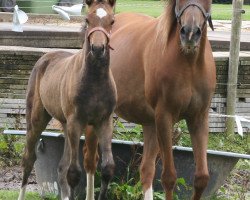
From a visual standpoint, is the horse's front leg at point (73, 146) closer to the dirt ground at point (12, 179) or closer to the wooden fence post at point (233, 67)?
the dirt ground at point (12, 179)

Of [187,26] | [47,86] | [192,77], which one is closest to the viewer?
[187,26]

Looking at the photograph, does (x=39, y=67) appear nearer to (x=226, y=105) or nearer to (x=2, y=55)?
(x=2, y=55)

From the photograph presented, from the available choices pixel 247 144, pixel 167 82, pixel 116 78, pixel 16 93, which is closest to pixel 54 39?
pixel 16 93

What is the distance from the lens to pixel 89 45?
22.2 ft

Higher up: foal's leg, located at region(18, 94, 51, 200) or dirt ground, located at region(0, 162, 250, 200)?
foal's leg, located at region(18, 94, 51, 200)

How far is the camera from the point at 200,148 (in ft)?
23.6

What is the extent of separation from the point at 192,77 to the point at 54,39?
21.1ft

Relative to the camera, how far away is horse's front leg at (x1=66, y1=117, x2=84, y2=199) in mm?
6977

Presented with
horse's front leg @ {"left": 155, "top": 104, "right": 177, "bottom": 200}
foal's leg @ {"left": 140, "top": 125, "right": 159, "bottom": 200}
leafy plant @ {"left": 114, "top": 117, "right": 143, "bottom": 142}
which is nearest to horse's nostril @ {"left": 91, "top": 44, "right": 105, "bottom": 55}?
horse's front leg @ {"left": 155, "top": 104, "right": 177, "bottom": 200}

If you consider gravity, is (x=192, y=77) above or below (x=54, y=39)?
below

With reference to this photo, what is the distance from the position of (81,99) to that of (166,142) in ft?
2.64

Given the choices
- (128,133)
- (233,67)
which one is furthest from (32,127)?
(233,67)

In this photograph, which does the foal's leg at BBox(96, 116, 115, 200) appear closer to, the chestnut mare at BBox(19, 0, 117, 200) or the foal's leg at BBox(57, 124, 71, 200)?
the chestnut mare at BBox(19, 0, 117, 200)

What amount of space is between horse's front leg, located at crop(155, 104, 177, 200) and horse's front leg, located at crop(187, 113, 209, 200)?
7.7 inches
